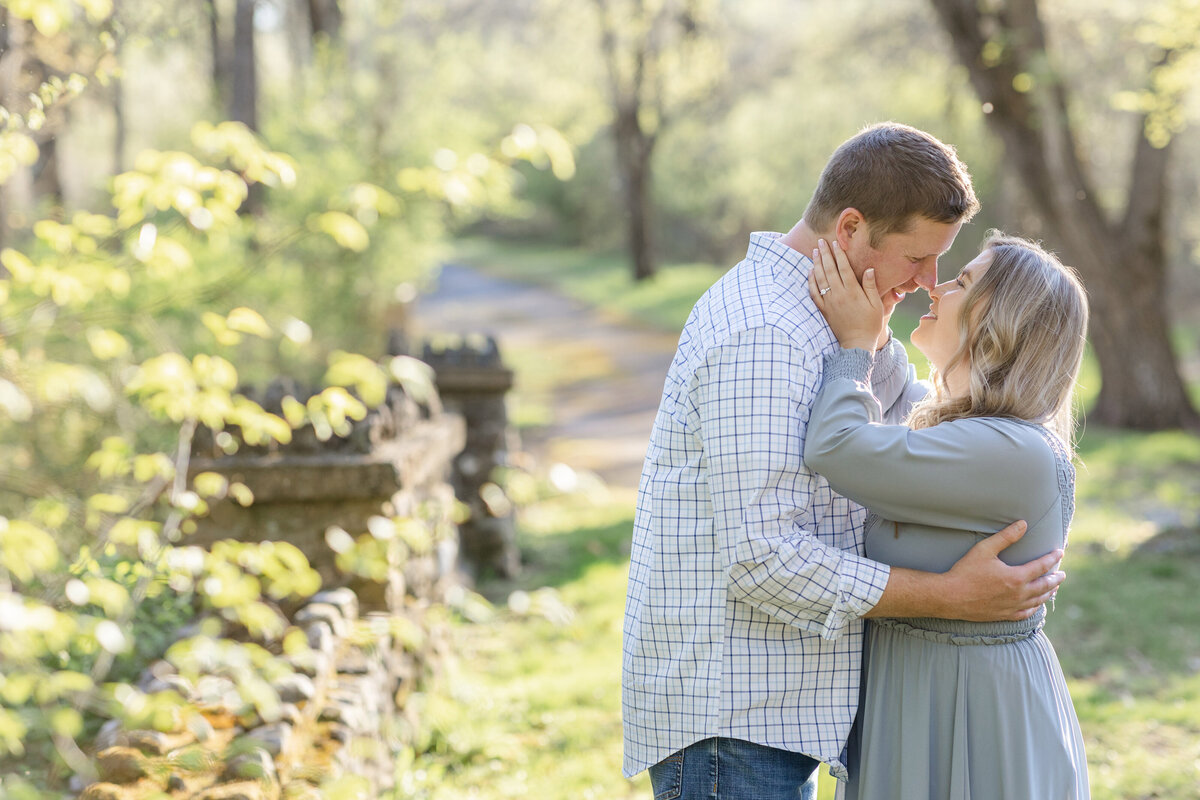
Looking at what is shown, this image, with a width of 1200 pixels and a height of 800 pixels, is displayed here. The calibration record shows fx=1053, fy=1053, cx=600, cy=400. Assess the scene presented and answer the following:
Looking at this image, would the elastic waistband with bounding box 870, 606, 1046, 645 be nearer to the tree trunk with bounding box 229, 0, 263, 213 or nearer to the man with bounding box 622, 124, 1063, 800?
the man with bounding box 622, 124, 1063, 800

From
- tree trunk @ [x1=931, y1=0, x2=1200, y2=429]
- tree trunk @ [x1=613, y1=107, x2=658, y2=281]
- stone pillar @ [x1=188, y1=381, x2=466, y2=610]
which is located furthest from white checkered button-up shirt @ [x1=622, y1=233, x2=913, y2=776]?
tree trunk @ [x1=613, y1=107, x2=658, y2=281]

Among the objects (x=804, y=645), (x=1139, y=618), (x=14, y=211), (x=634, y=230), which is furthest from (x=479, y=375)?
(x=634, y=230)

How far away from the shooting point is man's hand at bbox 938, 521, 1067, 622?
81.6 inches

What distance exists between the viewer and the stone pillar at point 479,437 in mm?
6797

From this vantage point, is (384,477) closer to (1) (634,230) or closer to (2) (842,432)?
(2) (842,432)

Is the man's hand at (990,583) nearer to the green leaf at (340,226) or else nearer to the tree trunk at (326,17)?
the green leaf at (340,226)

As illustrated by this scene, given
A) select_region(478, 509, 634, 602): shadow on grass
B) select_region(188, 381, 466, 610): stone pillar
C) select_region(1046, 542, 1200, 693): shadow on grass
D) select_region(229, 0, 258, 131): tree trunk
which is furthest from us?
select_region(229, 0, 258, 131): tree trunk

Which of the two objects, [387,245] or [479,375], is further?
[387,245]

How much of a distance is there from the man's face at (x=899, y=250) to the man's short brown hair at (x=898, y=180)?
1 centimetres

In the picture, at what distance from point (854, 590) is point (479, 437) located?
5104mm

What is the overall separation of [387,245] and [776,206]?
19.2m

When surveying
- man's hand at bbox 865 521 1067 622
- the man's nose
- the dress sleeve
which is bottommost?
man's hand at bbox 865 521 1067 622

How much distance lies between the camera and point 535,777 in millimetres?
4012

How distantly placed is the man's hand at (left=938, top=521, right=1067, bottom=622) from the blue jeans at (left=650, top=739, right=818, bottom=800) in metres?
0.45
